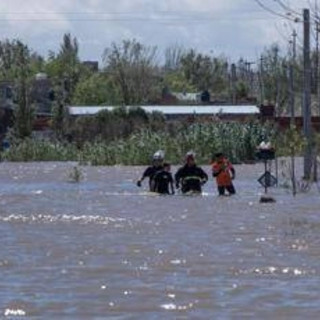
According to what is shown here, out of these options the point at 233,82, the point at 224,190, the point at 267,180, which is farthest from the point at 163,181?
the point at 233,82

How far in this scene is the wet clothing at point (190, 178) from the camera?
34.8m

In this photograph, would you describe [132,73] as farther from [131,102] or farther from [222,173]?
[222,173]

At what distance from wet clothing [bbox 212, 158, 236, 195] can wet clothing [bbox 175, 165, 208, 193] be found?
0.34m

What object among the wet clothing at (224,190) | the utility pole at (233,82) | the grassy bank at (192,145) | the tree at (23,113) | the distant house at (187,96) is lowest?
the wet clothing at (224,190)

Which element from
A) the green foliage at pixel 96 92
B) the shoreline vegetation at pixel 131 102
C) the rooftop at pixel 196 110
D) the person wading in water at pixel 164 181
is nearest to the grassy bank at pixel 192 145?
the shoreline vegetation at pixel 131 102

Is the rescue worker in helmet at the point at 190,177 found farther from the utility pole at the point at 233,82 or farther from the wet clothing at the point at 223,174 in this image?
the utility pole at the point at 233,82

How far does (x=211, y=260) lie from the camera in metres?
20.1

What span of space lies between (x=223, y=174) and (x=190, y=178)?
1.00 metres

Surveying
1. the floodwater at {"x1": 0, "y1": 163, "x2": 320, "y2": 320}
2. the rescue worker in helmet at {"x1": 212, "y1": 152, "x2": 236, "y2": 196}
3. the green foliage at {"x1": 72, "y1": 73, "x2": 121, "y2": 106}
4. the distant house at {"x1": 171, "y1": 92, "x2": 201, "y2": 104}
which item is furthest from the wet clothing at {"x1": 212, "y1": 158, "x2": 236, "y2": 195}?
the distant house at {"x1": 171, "y1": 92, "x2": 201, "y2": 104}

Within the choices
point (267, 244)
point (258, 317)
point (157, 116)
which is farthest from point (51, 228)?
point (157, 116)

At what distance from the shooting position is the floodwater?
50.6ft

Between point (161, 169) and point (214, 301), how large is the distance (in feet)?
65.2

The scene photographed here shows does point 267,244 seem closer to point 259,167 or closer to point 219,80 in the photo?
point 259,167

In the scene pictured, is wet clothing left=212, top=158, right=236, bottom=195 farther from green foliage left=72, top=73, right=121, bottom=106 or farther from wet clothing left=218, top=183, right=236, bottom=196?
green foliage left=72, top=73, right=121, bottom=106
